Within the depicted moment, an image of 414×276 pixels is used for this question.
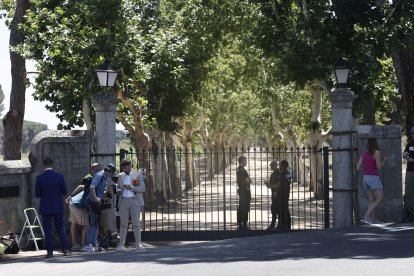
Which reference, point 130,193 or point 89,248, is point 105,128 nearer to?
point 130,193

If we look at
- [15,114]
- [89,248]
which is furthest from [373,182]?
[15,114]

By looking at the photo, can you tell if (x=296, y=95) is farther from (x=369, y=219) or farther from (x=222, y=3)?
(x=369, y=219)

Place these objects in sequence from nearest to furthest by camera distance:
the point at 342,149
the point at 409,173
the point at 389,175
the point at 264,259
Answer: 1. the point at 264,259
2. the point at 409,173
3. the point at 342,149
4. the point at 389,175

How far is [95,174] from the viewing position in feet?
49.2

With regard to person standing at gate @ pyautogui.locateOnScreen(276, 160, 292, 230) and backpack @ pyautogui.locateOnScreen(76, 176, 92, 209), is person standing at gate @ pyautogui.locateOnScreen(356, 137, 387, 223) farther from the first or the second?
backpack @ pyautogui.locateOnScreen(76, 176, 92, 209)

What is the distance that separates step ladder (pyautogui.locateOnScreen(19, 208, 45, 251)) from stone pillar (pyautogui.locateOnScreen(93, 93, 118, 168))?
1.59 m

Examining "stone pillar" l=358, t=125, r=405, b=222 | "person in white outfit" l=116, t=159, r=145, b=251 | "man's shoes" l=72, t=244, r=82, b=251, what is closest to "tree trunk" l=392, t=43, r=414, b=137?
"stone pillar" l=358, t=125, r=405, b=222

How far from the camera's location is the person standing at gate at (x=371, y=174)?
16.5 meters

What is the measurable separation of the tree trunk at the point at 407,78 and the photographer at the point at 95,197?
830cm

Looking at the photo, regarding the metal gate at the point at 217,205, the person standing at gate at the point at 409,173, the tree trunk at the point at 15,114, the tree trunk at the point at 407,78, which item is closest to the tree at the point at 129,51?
the tree trunk at the point at 15,114

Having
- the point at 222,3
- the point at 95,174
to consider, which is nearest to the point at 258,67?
the point at 222,3

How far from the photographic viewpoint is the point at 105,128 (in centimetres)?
1647

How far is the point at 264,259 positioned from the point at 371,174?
512 cm

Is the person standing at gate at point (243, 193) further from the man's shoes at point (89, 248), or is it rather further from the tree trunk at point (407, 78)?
the man's shoes at point (89, 248)
